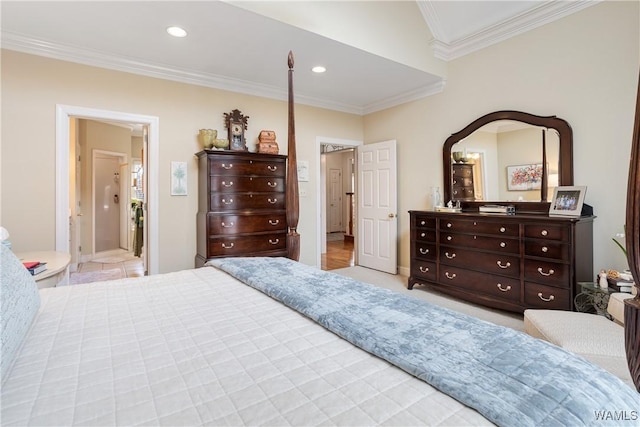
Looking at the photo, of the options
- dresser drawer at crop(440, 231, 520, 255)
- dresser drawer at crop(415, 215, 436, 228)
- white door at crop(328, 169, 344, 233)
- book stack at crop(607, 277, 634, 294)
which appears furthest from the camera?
white door at crop(328, 169, 344, 233)

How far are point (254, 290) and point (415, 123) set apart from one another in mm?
3844

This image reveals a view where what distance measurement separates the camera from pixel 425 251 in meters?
3.88

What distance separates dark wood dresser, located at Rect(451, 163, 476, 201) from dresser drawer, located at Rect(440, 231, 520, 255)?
2.33ft

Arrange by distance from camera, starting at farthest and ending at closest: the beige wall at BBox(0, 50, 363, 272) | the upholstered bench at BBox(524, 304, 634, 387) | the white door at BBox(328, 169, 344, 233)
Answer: the white door at BBox(328, 169, 344, 233)
the beige wall at BBox(0, 50, 363, 272)
the upholstered bench at BBox(524, 304, 634, 387)

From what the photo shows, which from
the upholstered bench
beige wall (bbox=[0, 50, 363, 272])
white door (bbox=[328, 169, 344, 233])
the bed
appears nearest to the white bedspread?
the bed

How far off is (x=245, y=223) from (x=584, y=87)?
367 cm

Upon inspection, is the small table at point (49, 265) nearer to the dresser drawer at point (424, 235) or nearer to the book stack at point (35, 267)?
the book stack at point (35, 267)

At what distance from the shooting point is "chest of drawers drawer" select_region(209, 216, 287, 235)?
353cm

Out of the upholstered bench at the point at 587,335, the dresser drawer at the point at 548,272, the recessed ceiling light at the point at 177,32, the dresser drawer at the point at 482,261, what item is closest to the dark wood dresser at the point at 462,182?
the dresser drawer at the point at 482,261

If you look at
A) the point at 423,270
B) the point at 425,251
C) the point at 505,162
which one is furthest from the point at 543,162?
the point at 423,270

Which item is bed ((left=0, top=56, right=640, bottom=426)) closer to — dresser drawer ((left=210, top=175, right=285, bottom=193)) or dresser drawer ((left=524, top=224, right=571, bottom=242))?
dresser drawer ((left=524, top=224, right=571, bottom=242))

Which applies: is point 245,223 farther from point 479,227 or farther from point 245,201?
point 479,227

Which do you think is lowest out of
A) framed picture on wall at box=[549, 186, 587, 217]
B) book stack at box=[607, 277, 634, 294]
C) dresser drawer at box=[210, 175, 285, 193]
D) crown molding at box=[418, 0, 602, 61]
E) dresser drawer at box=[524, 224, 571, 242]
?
book stack at box=[607, 277, 634, 294]

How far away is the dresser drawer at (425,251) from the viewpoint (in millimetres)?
3785
